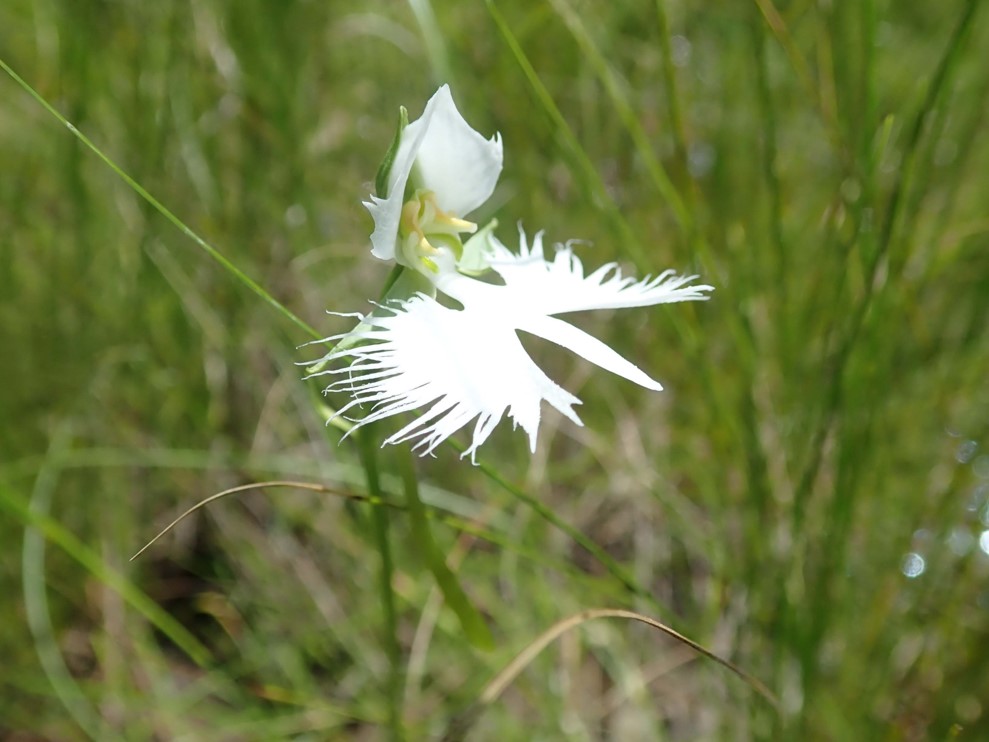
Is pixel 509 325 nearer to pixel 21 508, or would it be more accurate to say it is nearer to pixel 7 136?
pixel 21 508

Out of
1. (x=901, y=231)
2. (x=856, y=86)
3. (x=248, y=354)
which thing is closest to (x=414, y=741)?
(x=248, y=354)

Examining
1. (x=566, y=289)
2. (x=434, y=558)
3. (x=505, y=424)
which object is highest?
(x=566, y=289)

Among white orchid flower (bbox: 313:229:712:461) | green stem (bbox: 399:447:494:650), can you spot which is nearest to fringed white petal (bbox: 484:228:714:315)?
white orchid flower (bbox: 313:229:712:461)

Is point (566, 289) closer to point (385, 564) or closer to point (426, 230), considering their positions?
point (426, 230)

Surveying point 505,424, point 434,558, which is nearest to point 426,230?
point 434,558

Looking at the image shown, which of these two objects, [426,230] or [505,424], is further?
[505,424]

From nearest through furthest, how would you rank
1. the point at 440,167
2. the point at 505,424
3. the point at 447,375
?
1. the point at 447,375
2. the point at 440,167
3. the point at 505,424

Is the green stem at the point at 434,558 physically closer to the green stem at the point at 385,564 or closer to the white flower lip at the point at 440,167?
the green stem at the point at 385,564
